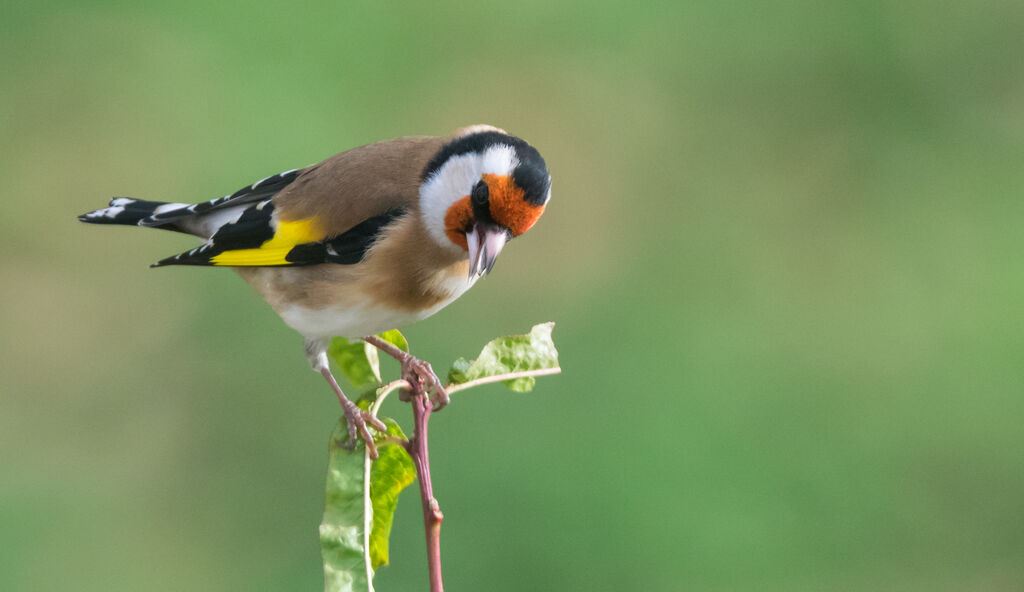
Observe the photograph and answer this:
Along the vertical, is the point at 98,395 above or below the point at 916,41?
below

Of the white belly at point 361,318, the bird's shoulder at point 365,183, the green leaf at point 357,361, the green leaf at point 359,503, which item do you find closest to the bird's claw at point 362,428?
the green leaf at point 359,503

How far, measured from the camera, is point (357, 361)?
8.48ft

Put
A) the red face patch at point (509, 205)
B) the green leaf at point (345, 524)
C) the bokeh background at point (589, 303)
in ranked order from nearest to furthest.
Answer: the green leaf at point (345, 524) < the red face patch at point (509, 205) < the bokeh background at point (589, 303)

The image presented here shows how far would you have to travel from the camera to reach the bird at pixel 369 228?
244 cm

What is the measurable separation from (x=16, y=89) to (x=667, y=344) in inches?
169

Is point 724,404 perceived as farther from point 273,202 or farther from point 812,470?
point 273,202

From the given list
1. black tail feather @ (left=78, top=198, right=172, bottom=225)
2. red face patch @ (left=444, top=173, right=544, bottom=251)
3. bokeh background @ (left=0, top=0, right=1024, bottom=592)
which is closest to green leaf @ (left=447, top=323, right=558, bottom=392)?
red face patch @ (left=444, top=173, right=544, bottom=251)

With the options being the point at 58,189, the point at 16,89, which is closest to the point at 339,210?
the point at 58,189

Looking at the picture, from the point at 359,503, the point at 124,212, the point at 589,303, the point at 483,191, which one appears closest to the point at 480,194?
the point at 483,191

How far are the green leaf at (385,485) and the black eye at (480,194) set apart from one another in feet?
1.65

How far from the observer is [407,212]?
2.76 m

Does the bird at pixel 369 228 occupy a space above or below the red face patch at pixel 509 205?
above

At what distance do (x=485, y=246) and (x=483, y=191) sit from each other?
11 cm

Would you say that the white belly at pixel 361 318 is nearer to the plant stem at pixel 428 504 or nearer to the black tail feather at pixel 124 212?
the black tail feather at pixel 124 212
